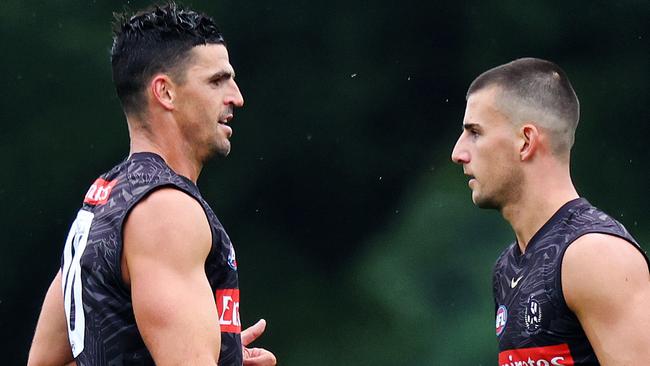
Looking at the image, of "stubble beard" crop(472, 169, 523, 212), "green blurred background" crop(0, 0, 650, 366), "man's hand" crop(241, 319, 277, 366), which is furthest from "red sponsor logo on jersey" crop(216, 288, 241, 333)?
"green blurred background" crop(0, 0, 650, 366)

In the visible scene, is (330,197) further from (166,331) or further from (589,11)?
(166,331)

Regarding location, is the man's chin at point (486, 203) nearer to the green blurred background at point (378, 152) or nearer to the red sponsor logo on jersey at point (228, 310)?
the red sponsor logo on jersey at point (228, 310)

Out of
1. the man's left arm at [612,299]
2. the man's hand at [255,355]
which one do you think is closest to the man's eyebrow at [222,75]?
the man's hand at [255,355]

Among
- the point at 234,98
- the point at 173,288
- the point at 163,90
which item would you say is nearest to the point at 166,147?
the point at 163,90

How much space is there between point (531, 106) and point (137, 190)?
48.8 inches

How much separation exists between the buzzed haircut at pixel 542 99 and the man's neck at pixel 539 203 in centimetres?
10

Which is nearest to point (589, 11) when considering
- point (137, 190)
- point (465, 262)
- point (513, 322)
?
point (465, 262)

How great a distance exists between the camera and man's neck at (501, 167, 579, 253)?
3.52 metres

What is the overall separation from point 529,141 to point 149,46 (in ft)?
3.67

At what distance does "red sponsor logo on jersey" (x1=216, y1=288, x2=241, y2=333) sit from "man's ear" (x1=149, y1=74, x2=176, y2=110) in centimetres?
54

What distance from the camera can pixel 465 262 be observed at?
616 cm

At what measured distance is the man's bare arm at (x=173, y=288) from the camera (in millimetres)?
2883

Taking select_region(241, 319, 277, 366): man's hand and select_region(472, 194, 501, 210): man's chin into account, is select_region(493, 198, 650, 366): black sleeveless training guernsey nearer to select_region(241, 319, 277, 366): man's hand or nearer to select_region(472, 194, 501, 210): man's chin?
select_region(472, 194, 501, 210): man's chin

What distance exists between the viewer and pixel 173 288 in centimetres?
289
